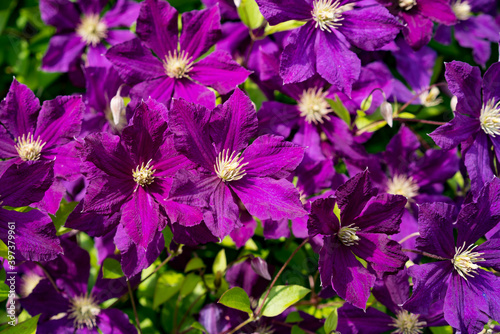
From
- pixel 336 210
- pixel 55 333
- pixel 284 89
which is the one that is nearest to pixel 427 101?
pixel 284 89

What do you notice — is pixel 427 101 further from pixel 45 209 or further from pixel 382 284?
pixel 45 209

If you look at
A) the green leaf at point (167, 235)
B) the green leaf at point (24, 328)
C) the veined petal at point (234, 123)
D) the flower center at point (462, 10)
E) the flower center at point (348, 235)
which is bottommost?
the green leaf at point (24, 328)

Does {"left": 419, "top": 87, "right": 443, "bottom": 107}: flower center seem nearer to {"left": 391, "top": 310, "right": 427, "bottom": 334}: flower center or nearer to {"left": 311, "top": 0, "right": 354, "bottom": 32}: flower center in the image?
{"left": 311, "top": 0, "right": 354, "bottom": 32}: flower center

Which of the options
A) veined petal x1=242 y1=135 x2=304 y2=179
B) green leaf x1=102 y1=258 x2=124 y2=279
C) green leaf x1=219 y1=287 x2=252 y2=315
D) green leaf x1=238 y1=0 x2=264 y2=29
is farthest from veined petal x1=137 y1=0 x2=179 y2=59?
green leaf x1=219 y1=287 x2=252 y2=315

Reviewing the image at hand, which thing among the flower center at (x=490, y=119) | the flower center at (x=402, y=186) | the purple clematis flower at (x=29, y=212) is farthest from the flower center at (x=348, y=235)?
the purple clematis flower at (x=29, y=212)

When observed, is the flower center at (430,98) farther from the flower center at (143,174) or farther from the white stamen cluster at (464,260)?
the flower center at (143,174)

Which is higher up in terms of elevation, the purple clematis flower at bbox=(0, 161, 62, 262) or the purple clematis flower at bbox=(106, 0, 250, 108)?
the purple clematis flower at bbox=(106, 0, 250, 108)
